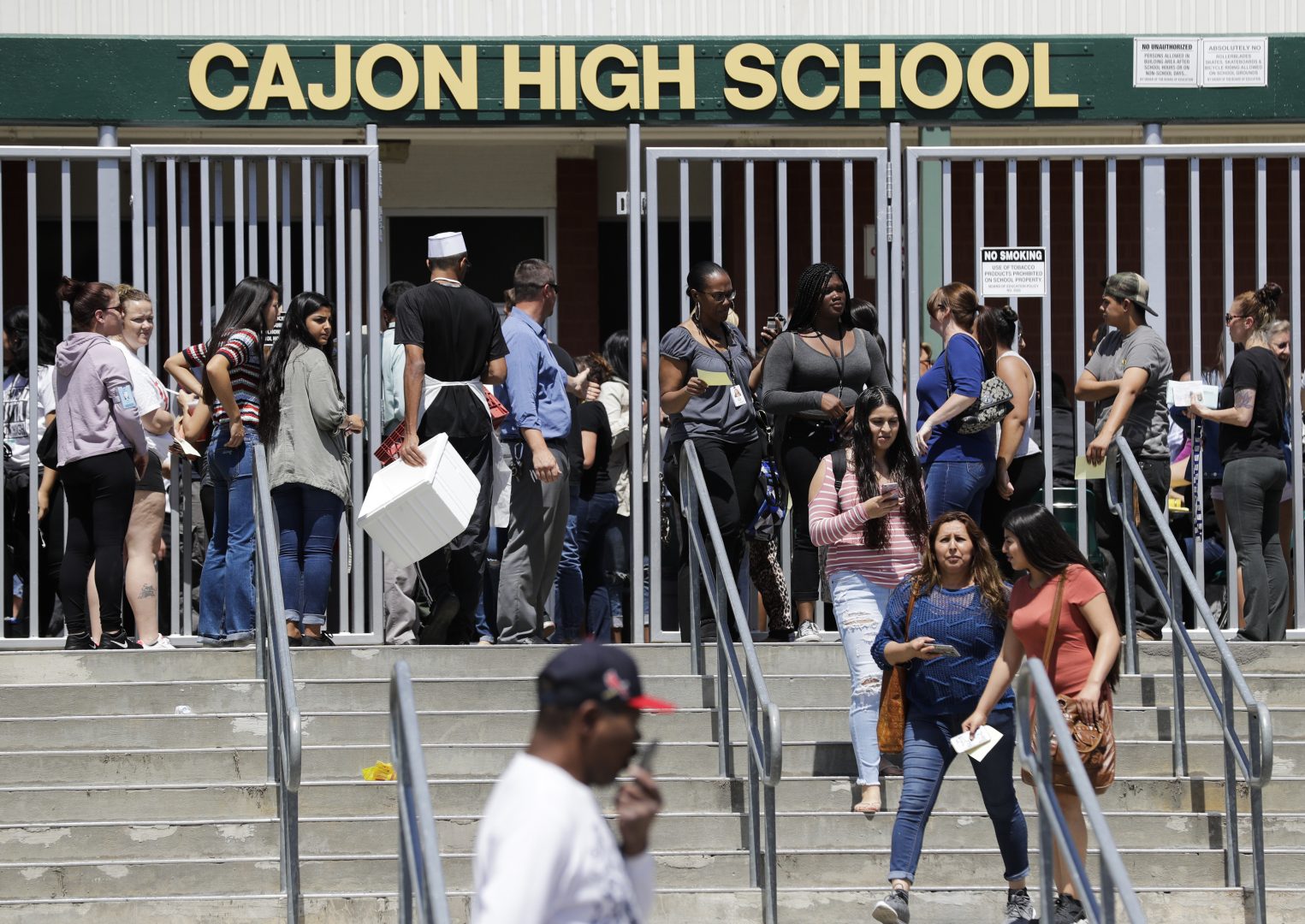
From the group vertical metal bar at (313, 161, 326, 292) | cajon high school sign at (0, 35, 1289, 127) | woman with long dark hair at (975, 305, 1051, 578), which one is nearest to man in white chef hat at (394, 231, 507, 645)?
vertical metal bar at (313, 161, 326, 292)

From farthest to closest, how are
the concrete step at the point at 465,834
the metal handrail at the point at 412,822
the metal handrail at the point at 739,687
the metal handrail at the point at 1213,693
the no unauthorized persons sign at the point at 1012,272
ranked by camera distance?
the no unauthorized persons sign at the point at 1012,272 < the concrete step at the point at 465,834 < the metal handrail at the point at 1213,693 < the metal handrail at the point at 739,687 < the metal handrail at the point at 412,822

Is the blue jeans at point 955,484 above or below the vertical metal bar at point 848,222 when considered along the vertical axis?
below

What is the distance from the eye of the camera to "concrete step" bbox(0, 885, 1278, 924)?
686cm

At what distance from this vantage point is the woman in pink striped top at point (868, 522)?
7.55 meters

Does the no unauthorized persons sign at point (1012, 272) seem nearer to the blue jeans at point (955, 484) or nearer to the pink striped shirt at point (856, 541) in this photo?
the blue jeans at point (955, 484)

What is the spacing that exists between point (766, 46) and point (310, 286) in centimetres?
309

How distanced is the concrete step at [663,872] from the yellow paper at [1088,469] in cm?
199

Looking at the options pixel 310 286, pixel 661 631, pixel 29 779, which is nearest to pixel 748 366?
pixel 661 631

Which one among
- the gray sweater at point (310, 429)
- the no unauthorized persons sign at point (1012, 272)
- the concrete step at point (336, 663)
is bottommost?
the concrete step at point (336, 663)

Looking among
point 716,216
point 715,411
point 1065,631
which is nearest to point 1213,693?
point 1065,631

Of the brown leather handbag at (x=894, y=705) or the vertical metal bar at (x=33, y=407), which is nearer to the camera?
the brown leather handbag at (x=894, y=705)

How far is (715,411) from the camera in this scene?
8.66m

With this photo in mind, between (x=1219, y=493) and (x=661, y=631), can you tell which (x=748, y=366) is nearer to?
(x=661, y=631)

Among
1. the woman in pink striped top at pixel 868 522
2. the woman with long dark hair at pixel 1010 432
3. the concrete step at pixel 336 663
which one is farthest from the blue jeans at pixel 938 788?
the woman with long dark hair at pixel 1010 432
